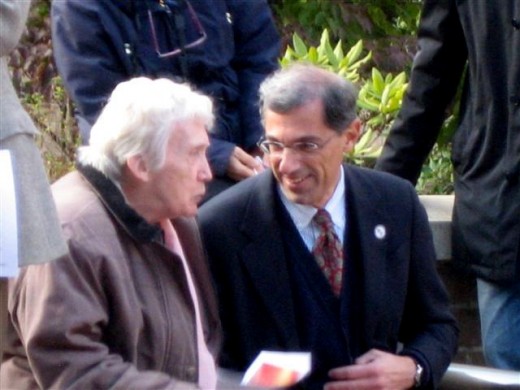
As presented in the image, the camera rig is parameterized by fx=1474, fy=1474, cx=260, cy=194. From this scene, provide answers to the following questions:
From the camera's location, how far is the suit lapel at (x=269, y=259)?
165 inches

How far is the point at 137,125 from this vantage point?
383 centimetres

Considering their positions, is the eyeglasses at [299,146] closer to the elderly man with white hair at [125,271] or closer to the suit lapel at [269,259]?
the suit lapel at [269,259]

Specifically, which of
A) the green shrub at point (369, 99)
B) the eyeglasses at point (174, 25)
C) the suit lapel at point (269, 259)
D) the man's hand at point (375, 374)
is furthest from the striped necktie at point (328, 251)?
the green shrub at point (369, 99)

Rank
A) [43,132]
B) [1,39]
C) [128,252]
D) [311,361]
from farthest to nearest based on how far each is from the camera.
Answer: [43,132], [311,361], [128,252], [1,39]

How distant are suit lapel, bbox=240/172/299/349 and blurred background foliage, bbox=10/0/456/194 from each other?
1637 millimetres

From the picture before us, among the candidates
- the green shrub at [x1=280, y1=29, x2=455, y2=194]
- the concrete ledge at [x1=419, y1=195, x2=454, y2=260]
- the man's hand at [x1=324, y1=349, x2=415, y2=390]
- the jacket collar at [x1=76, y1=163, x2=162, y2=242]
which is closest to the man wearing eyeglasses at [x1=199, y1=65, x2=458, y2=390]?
the man's hand at [x1=324, y1=349, x2=415, y2=390]

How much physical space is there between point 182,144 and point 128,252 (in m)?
0.32

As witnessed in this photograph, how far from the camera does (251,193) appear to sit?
4.29 m

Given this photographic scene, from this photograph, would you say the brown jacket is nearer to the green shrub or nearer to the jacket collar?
the jacket collar

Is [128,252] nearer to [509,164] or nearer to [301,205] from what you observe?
[301,205]

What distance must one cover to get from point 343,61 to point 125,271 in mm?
2598

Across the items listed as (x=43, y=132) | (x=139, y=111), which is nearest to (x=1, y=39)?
(x=139, y=111)

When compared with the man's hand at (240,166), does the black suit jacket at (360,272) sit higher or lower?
lower

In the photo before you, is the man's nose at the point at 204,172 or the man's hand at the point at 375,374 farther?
the man's hand at the point at 375,374
